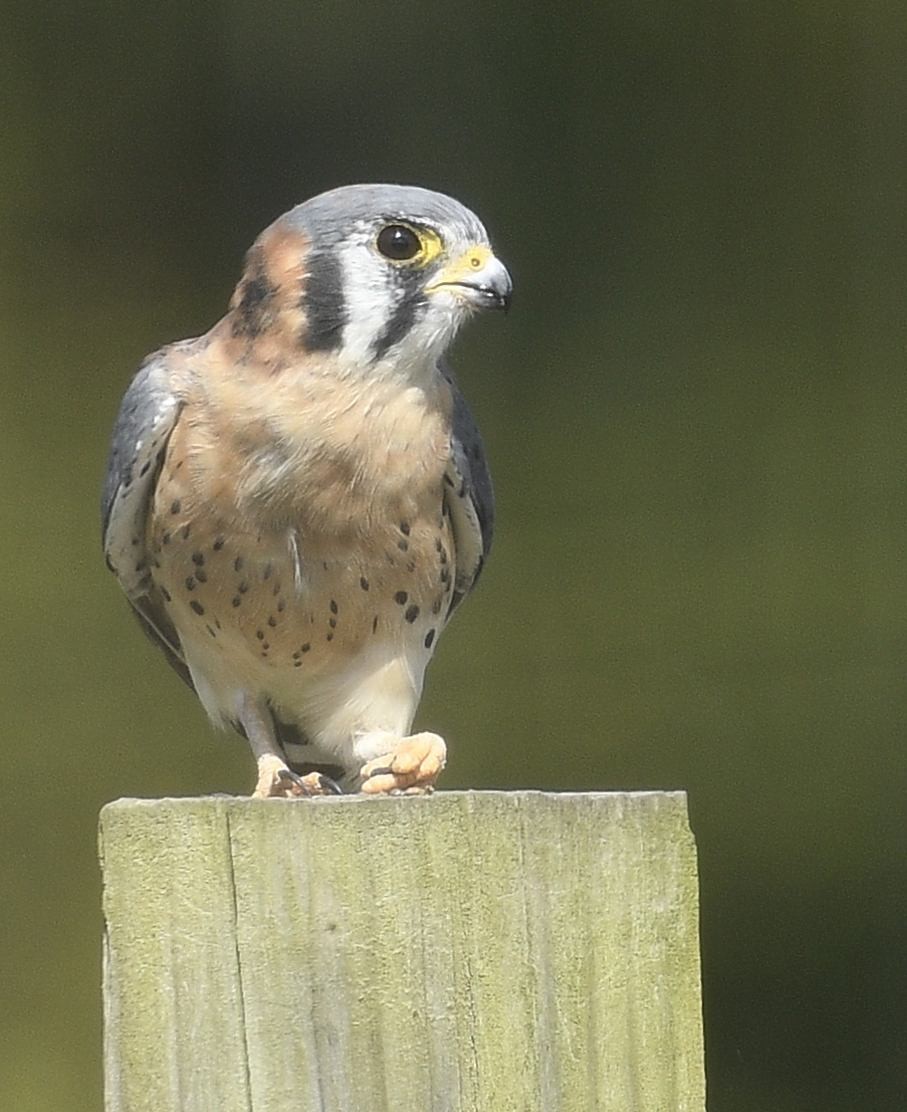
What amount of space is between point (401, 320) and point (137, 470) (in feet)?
1.31

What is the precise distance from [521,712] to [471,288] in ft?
5.42

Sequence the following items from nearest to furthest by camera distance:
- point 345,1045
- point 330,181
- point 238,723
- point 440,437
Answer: point 345,1045, point 440,437, point 238,723, point 330,181

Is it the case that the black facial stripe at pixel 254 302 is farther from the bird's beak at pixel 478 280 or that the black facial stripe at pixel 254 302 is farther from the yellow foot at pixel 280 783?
the yellow foot at pixel 280 783

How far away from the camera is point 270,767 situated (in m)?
2.17

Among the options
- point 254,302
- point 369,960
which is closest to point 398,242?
point 254,302

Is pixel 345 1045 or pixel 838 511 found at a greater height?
pixel 838 511

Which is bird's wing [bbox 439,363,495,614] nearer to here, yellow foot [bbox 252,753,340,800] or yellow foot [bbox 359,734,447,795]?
yellow foot [bbox 252,753,340,800]

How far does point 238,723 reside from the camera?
2.59 meters

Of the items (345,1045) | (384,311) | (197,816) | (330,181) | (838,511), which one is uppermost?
(330,181)

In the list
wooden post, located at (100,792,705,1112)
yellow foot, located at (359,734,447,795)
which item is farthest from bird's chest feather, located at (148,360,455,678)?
wooden post, located at (100,792,705,1112)

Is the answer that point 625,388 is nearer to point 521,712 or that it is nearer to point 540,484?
point 540,484

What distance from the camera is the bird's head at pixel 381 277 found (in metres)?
2.15

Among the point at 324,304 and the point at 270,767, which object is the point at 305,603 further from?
the point at 324,304

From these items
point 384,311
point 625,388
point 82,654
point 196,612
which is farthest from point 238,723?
point 625,388
